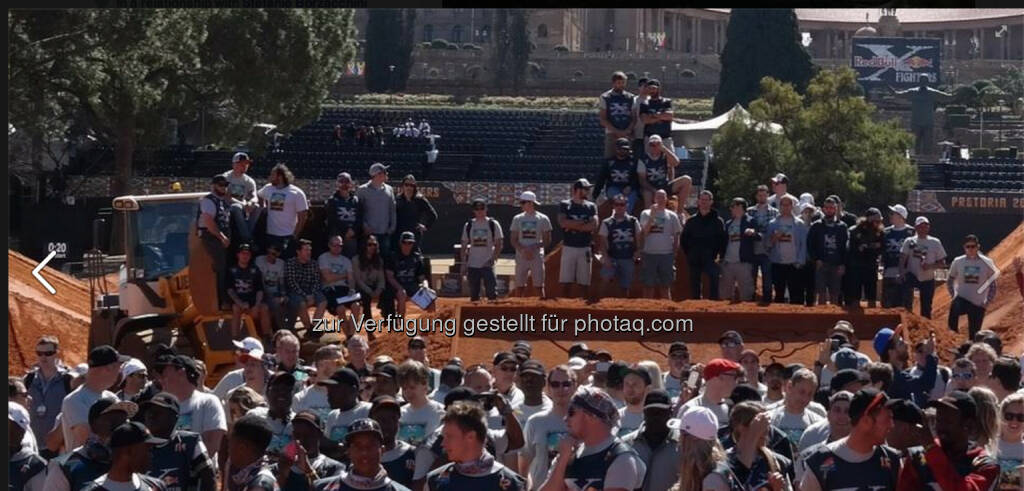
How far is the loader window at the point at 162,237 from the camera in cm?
1911

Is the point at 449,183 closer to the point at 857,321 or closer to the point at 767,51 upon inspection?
the point at 767,51

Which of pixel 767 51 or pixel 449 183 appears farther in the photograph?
pixel 767 51

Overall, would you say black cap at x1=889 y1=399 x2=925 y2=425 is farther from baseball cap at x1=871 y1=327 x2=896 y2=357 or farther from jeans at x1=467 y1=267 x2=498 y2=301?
jeans at x1=467 y1=267 x2=498 y2=301

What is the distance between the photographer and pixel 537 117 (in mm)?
75750

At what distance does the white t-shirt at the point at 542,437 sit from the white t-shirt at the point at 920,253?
10.9 metres

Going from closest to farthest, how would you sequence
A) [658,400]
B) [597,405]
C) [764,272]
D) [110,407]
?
[597,405] < [658,400] < [110,407] < [764,272]

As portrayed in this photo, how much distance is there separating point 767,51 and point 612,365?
63.9 metres

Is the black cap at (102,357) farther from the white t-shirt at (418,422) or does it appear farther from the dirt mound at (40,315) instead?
the dirt mound at (40,315)

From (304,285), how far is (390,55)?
79772 millimetres

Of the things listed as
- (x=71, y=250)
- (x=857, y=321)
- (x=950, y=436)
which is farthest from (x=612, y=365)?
(x=71, y=250)

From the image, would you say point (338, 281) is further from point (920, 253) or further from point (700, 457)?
point (700, 457)

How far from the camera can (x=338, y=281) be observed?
62.6ft

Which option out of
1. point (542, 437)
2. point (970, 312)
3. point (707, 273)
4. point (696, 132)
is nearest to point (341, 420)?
point (542, 437)

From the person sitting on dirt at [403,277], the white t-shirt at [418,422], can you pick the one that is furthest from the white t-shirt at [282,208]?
the white t-shirt at [418,422]
